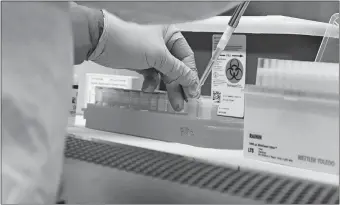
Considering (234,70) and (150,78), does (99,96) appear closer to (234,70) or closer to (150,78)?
(150,78)

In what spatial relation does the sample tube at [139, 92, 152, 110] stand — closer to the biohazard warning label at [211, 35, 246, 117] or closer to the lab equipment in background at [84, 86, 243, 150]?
the lab equipment in background at [84, 86, 243, 150]

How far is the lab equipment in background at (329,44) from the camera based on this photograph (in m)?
1.04

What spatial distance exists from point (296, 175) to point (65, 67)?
1.44 ft

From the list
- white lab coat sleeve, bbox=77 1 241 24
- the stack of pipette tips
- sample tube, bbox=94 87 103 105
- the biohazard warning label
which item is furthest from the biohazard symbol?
white lab coat sleeve, bbox=77 1 241 24

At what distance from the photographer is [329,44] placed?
3.55ft

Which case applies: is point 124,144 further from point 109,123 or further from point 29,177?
point 29,177

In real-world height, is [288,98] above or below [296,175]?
above

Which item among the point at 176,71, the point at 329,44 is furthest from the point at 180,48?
the point at 329,44

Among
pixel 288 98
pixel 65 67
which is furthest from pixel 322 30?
pixel 65 67

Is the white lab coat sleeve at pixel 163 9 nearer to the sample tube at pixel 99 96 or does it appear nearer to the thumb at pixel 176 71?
the thumb at pixel 176 71

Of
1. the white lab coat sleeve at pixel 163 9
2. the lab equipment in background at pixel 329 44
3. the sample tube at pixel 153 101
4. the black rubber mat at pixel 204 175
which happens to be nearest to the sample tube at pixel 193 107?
the sample tube at pixel 153 101

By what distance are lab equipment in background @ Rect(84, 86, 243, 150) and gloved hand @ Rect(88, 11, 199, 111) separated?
61 millimetres

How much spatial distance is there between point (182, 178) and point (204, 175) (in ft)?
0.15

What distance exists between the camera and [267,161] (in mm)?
753
